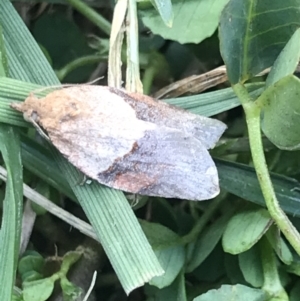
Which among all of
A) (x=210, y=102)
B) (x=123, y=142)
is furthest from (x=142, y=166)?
(x=210, y=102)

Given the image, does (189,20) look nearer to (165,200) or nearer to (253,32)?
(253,32)

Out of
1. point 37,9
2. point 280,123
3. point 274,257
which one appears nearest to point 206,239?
point 274,257

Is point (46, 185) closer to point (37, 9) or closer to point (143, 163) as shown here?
point (143, 163)

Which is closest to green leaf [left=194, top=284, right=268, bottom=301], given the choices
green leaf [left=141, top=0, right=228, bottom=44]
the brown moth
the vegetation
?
the vegetation

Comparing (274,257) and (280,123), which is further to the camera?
(274,257)

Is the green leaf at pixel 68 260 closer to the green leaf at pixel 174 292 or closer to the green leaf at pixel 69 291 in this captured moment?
the green leaf at pixel 69 291

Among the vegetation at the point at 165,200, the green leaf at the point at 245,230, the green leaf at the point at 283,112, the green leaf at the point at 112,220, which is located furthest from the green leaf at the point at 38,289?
the green leaf at the point at 283,112
